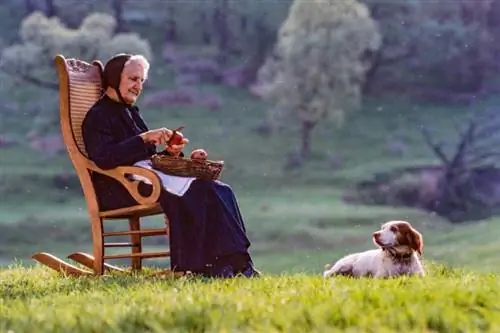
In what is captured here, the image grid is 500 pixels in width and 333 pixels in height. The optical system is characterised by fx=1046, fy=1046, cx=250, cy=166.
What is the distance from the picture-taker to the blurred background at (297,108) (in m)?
7.60

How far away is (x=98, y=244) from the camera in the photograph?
5.04 meters

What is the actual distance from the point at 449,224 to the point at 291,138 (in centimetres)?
132

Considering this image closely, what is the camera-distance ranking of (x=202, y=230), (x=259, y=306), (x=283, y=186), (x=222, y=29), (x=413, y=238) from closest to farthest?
(x=259, y=306) → (x=413, y=238) → (x=202, y=230) → (x=283, y=186) → (x=222, y=29)

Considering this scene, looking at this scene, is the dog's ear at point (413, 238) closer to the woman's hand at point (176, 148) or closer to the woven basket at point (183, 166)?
the woven basket at point (183, 166)

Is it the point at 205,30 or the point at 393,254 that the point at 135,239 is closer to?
the point at 393,254

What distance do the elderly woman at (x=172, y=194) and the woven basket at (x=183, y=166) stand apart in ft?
0.13

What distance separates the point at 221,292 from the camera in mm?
3963

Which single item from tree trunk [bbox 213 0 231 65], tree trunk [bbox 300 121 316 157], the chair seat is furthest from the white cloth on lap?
tree trunk [bbox 213 0 231 65]

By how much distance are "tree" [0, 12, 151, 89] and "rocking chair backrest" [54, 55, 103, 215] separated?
2653 mm

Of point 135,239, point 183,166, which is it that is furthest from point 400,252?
point 135,239

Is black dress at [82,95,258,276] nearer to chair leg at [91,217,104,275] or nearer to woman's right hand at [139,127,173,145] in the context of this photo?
woman's right hand at [139,127,173,145]

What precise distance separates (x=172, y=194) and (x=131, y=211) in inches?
11.0

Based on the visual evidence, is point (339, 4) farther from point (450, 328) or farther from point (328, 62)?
point (450, 328)

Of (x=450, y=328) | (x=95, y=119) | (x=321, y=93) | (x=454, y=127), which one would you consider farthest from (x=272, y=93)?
(x=450, y=328)
